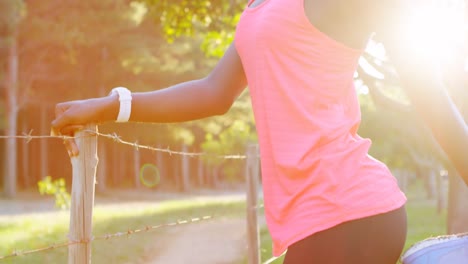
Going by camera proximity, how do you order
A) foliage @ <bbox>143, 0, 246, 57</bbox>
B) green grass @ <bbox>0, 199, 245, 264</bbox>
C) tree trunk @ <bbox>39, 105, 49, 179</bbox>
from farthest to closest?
tree trunk @ <bbox>39, 105, 49, 179</bbox> < foliage @ <bbox>143, 0, 246, 57</bbox> < green grass @ <bbox>0, 199, 245, 264</bbox>

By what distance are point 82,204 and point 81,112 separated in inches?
30.7

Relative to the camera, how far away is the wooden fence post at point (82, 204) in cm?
258

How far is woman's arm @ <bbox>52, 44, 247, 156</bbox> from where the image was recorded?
6.39 ft

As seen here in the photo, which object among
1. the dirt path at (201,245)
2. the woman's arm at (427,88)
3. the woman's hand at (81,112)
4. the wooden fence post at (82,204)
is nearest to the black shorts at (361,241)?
the woman's arm at (427,88)

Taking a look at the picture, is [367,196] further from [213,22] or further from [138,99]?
[213,22]

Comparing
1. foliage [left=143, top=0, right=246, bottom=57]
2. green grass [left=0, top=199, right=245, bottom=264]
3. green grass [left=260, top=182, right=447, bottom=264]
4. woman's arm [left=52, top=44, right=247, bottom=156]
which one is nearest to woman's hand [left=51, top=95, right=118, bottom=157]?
woman's arm [left=52, top=44, right=247, bottom=156]

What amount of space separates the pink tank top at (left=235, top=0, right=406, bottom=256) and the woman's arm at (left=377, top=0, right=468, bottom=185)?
11cm

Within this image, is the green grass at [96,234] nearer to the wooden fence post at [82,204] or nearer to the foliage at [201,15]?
the foliage at [201,15]

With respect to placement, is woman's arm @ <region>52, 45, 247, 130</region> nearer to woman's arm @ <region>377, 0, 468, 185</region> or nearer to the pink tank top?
the pink tank top

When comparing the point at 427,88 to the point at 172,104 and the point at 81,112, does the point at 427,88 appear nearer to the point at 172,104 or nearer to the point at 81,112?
the point at 172,104

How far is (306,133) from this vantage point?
1.61 metres

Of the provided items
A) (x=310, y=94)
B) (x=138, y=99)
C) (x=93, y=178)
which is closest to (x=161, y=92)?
(x=138, y=99)

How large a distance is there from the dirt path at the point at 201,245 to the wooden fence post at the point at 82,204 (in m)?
7.22

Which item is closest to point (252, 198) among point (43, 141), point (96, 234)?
point (96, 234)
